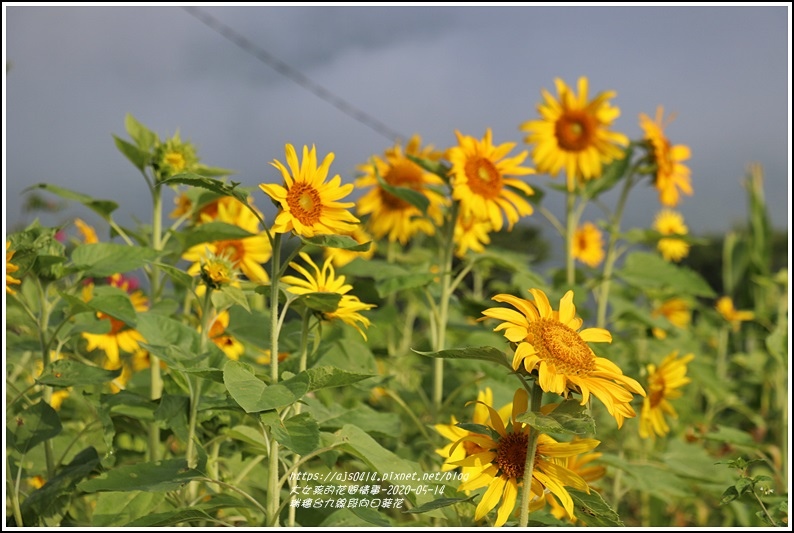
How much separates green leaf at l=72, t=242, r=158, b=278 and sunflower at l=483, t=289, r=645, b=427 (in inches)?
25.2

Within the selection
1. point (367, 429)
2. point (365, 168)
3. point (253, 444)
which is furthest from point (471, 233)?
point (253, 444)

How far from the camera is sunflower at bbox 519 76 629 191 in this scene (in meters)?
2.06

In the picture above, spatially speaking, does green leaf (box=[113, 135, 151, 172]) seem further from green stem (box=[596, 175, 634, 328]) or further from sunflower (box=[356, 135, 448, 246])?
green stem (box=[596, 175, 634, 328])

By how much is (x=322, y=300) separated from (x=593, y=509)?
41 cm

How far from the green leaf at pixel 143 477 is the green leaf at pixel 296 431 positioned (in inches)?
6.0

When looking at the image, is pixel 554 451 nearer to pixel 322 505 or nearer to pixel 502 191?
pixel 322 505

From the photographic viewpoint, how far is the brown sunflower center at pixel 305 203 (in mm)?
1053

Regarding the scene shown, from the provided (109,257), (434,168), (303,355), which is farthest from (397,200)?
(303,355)

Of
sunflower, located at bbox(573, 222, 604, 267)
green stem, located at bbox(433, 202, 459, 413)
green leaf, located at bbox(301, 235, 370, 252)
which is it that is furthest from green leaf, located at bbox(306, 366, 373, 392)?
sunflower, located at bbox(573, 222, 604, 267)

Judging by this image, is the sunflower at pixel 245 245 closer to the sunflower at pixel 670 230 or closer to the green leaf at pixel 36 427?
the green leaf at pixel 36 427

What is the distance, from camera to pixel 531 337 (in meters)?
0.95

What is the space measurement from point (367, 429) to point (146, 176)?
616mm

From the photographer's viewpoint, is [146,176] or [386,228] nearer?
[146,176]

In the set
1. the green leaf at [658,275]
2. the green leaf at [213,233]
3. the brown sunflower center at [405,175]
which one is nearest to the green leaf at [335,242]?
the green leaf at [213,233]
